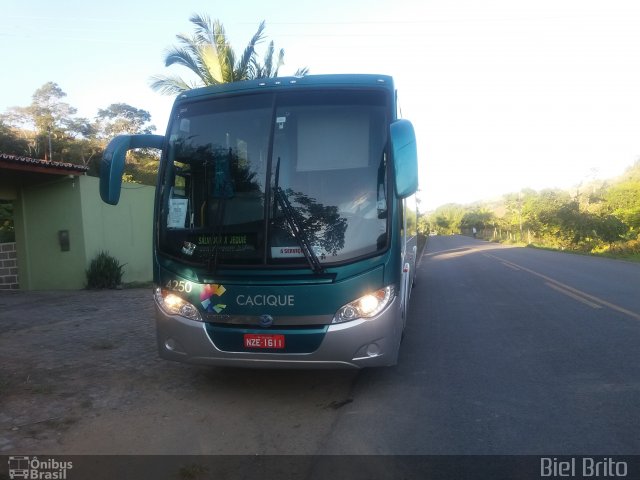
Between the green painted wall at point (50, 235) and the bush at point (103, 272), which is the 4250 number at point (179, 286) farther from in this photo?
the green painted wall at point (50, 235)

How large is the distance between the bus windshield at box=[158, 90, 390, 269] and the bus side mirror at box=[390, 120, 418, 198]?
23cm

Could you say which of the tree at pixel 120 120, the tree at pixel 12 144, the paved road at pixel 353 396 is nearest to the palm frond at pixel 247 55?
the paved road at pixel 353 396

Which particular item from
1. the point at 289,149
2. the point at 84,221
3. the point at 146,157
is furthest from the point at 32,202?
the point at 146,157

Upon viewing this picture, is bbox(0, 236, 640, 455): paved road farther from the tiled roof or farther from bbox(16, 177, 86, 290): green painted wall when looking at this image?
bbox(16, 177, 86, 290): green painted wall

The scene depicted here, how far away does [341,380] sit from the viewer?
5.39 meters

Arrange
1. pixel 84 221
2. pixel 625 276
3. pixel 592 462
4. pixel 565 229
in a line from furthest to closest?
1. pixel 565 229
2. pixel 625 276
3. pixel 84 221
4. pixel 592 462

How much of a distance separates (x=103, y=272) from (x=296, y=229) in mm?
9740

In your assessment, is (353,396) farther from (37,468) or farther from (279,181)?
(37,468)

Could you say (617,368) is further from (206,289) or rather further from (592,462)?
(206,289)

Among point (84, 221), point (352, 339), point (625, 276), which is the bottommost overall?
point (625, 276)

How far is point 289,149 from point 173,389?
2.74m

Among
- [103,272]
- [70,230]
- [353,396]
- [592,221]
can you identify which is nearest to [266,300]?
[353,396]

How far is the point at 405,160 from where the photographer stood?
4.35m

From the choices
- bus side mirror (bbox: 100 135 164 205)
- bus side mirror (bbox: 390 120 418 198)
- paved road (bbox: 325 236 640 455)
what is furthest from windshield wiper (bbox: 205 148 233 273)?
paved road (bbox: 325 236 640 455)
